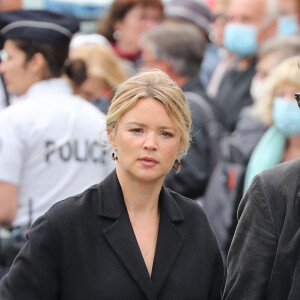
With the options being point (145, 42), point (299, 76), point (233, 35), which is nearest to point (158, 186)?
point (299, 76)

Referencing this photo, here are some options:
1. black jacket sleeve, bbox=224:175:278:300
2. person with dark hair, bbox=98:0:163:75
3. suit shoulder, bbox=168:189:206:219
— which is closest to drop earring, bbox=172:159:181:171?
suit shoulder, bbox=168:189:206:219

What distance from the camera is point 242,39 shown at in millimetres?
8211

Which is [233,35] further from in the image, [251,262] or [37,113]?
[251,262]

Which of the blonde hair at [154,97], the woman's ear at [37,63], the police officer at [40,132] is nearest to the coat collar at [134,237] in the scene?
the blonde hair at [154,97]

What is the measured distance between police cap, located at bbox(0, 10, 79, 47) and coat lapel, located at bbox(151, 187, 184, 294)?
6.83ft

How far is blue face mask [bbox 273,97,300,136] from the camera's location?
577 centimetres


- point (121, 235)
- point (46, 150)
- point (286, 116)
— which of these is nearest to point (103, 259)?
point (121, 235)

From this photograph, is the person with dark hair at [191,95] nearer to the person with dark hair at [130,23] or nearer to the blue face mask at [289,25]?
the person with dark hair at [130,23]

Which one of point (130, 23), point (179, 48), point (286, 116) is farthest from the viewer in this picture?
point (130, 23)

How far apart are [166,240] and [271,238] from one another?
395 millimetres

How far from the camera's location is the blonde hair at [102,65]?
6.95m

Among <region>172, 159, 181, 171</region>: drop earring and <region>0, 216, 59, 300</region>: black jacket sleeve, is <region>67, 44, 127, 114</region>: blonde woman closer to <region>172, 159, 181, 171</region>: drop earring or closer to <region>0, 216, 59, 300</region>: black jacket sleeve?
<region>172, 159, 181, 171</region>: drop earring

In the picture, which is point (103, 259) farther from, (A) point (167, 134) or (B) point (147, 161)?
(A) point (167, 134)

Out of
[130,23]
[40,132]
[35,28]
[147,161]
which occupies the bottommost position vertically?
[40,132]
